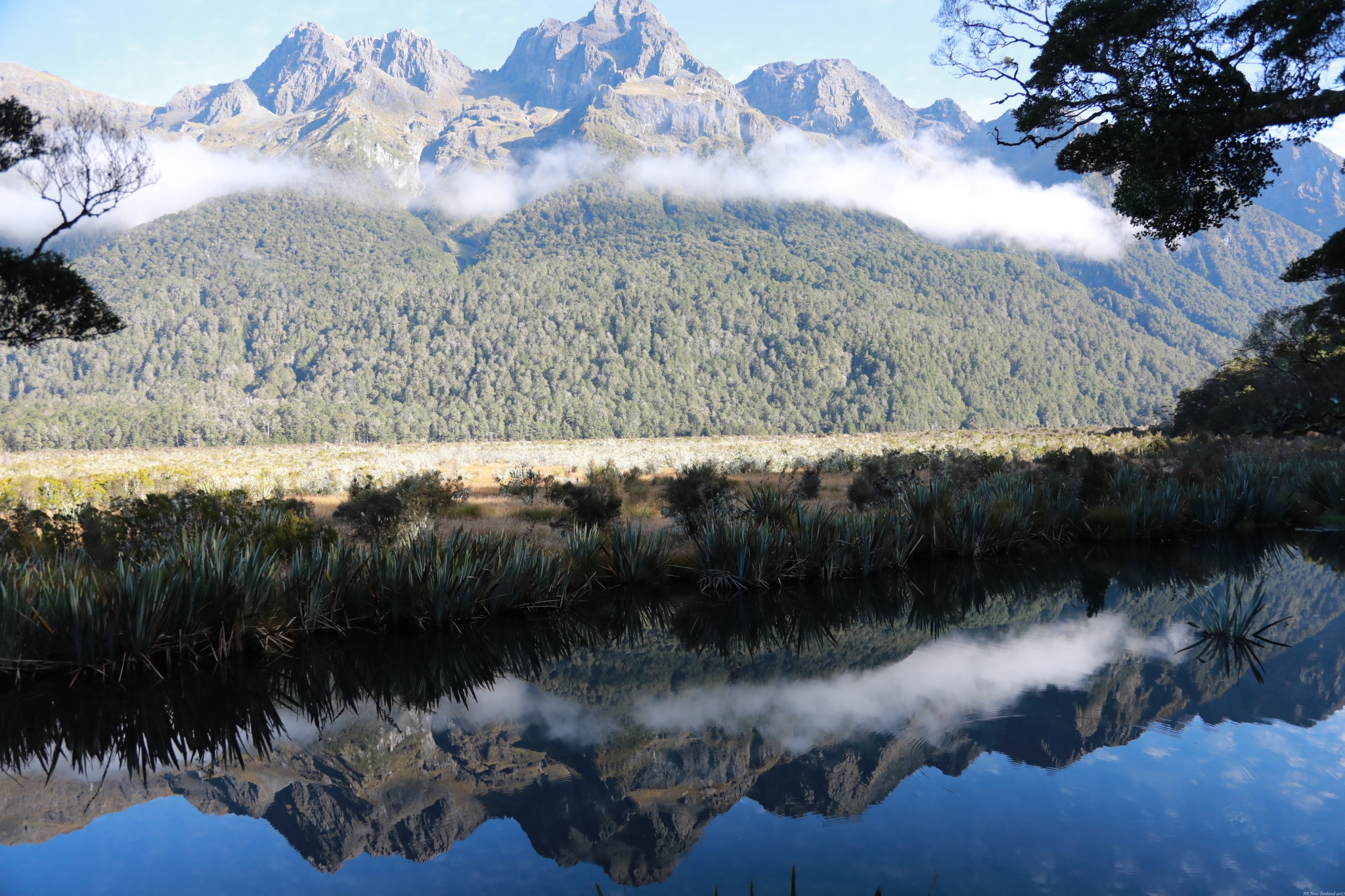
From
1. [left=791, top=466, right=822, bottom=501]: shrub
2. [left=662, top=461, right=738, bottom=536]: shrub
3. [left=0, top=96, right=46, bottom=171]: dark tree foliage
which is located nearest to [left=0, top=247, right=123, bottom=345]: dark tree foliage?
[left=0, top=96, right=46, bottom=171]: dark tree foliage

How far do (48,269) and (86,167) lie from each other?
1768mm

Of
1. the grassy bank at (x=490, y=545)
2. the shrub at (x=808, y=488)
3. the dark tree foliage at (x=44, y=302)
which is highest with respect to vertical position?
the dark tree foliage at (x=44, y=302)

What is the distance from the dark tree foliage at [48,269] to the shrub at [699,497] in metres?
9.06

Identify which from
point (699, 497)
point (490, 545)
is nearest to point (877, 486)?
point (699, 497)

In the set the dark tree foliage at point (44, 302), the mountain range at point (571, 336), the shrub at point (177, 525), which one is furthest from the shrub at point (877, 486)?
the mountain range at point (571, 336)

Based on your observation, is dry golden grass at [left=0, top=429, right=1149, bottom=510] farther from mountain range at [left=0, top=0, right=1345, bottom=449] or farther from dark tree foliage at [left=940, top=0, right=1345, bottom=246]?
mountain range at [left=0, top=0, right=1345, bottom=449]

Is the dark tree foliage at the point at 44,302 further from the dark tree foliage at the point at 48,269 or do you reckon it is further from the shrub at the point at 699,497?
the shrub at the point at 699,497

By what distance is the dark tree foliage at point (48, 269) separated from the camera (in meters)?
10.5

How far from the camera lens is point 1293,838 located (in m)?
3.67

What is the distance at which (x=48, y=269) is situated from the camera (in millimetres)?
10578

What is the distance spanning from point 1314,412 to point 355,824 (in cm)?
3348

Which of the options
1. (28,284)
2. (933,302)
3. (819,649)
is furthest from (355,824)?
(933,302)

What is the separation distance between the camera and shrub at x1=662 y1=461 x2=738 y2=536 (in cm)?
1276

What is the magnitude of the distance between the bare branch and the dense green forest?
314 ft
